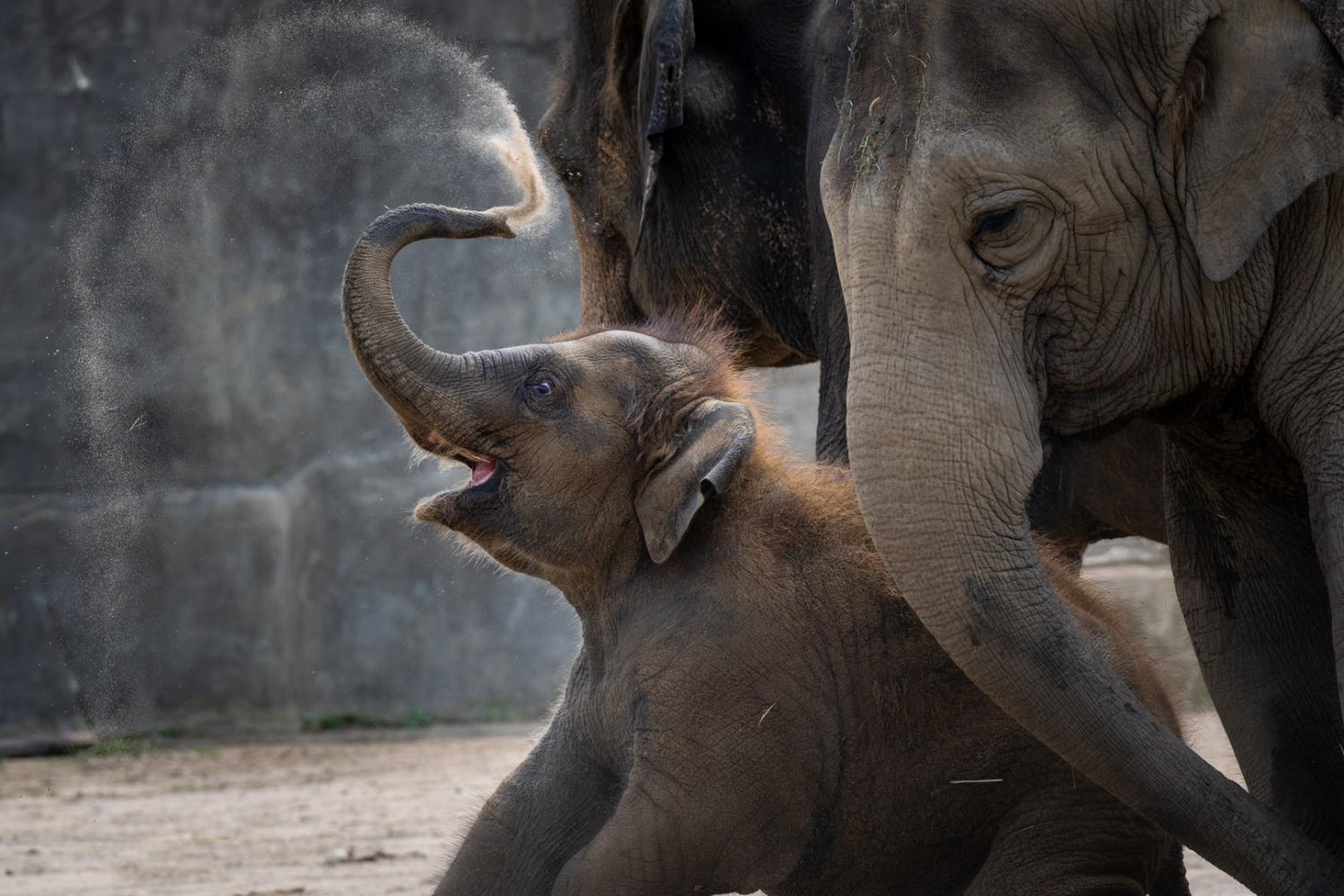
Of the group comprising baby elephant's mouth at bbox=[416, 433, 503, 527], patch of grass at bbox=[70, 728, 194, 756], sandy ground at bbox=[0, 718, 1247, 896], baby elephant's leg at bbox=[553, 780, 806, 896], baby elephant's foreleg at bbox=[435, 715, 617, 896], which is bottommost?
patch of grass at bbox=[70, 728, 194, 756]

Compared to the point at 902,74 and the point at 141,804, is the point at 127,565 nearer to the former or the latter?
the point at 141,804

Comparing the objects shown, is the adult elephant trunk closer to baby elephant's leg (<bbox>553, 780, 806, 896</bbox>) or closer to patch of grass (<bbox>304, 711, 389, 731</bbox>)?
baby elephant's leg (<bbox>553, 780, 806, 896</bbox>)

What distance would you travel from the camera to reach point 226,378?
311 inches

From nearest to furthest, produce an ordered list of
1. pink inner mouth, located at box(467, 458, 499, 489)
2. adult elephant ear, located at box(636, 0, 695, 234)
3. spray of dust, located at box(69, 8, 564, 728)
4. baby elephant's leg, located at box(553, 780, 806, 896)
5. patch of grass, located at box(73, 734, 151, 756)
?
baby elephant's leg, located at box(553, 780, 806, 896) < pink inner mouth, located at box(467, 458, 499, 489) < adult elephant ear, located at box(636, 0, 695, 234) < patch of grass, located at box(73, 734, 151, 756) < spray of dust, located at box(69, 8, 564, 728)

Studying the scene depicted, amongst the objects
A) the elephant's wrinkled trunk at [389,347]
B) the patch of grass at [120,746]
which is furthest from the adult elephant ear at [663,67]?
the patch of grass at [120,746]

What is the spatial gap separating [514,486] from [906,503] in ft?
2.72

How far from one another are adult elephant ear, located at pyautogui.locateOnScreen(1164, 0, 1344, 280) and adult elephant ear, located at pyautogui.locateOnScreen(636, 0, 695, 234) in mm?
1206

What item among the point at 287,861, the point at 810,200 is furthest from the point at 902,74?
the point at 287,861

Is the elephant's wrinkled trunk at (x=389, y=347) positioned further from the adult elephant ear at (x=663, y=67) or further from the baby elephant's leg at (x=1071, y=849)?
the baby elephant's leg at (x=1071, y=849)

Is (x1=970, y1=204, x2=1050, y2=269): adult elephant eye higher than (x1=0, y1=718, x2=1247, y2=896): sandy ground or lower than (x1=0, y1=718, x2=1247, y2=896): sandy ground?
higher

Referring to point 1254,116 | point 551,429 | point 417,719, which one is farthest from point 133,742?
point 1254,116

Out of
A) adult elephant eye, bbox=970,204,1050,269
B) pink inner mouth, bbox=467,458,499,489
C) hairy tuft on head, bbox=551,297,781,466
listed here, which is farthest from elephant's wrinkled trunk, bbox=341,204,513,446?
adult elephant eye, bbox=970,204,1050,269

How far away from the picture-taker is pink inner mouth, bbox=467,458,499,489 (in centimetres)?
332

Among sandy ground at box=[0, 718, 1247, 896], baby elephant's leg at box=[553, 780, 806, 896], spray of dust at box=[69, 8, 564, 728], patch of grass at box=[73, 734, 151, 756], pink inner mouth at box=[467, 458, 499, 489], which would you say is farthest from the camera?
spray of dust at box=[69, 8, 564, 728]
